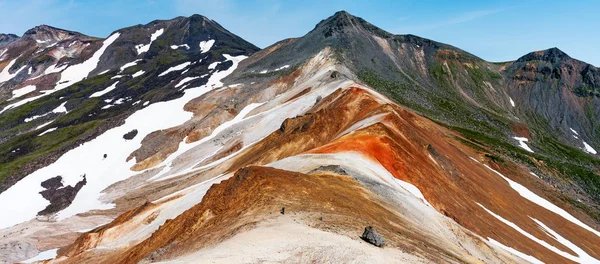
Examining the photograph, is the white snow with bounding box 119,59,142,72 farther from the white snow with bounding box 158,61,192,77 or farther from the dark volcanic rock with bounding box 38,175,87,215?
the dark volcanic rock with bounding box 38,175,87,215

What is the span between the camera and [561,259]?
3991cm

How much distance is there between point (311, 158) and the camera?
35.8 m

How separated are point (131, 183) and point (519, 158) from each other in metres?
67.9

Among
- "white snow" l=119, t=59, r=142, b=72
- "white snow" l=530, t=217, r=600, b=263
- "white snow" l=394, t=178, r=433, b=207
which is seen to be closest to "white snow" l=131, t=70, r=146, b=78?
"white snow" l=119, t=59, r=142, b=72

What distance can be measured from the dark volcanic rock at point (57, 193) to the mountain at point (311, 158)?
14.1 inches

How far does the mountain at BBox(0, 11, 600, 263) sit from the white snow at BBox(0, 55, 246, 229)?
1.34 ft

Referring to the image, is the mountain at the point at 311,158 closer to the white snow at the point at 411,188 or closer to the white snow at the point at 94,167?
the white snow at the point at 411,188

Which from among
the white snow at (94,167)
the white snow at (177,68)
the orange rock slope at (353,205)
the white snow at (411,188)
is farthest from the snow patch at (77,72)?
the white snow at (411,188)

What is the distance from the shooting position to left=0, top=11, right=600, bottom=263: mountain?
849 inches

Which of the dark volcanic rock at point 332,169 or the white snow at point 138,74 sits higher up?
the white snow at point 138,74

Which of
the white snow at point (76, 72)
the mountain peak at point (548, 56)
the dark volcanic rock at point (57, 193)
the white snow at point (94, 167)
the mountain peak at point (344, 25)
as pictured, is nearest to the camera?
the white snow at point (94, 167)

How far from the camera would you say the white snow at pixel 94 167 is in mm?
67562

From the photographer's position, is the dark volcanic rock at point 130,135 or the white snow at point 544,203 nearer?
the white snow at point 544,203

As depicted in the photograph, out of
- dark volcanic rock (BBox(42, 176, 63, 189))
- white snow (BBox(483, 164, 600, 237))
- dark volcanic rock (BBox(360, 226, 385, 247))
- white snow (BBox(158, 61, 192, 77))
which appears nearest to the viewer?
dark volcanic rock (BBox(360, 226, 385, 247))
